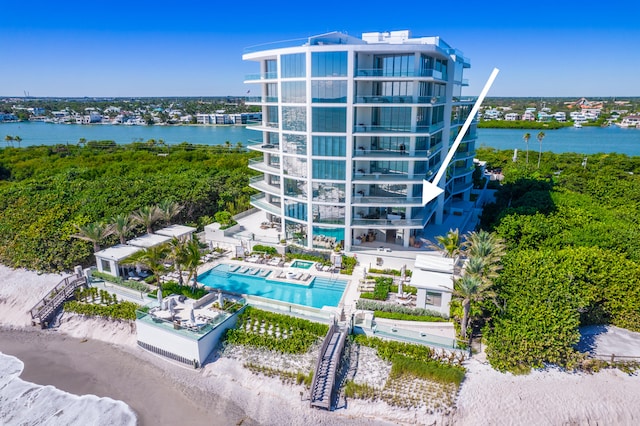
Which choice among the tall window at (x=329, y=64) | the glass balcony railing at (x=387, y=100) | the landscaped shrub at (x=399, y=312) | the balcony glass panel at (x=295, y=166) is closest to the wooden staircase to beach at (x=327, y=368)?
the landscaped shrub at (x=399, y=312)

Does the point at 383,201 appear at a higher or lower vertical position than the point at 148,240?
higher

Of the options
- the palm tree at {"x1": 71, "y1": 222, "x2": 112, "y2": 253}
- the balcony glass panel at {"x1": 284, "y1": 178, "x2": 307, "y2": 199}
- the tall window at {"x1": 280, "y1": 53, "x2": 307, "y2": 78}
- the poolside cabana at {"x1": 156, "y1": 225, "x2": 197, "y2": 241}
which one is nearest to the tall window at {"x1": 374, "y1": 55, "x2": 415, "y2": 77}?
the tall window at {"x1": 280, "y1": 53, "x2": 307, "y2": 78}

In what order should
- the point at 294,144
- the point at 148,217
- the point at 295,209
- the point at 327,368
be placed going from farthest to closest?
the point at 295,209 → the point at 148,217 → the point at 294,144 → the point at 327,368

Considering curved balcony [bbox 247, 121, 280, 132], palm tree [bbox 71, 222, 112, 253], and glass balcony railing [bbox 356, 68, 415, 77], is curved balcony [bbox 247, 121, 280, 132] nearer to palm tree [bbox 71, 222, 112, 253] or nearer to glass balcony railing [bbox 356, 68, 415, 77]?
glass balcony railing [bbox 356, 68, 415, 77]

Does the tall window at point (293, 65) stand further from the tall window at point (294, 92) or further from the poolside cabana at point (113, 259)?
the poolside cabana at point (113, 259)

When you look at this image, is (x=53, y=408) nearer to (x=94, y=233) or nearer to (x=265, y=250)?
(x=94, y=233)

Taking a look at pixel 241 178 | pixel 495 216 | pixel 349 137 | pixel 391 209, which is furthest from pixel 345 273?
pixel 241 178

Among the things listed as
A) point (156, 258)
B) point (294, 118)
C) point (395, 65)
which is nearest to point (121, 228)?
point (156, 258)

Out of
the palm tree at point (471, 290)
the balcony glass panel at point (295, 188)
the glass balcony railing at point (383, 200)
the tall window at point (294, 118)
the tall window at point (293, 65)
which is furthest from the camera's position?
the balcony glass panel at point (295, 188)
